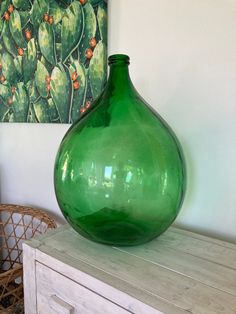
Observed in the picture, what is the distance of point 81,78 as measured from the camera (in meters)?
1.01

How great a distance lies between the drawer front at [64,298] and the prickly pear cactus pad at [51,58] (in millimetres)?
605

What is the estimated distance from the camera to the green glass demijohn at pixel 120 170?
0.59 metres

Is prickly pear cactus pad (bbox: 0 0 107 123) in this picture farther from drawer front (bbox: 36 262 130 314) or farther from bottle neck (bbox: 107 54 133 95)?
drawer front (bbox: 36 262 130 314)

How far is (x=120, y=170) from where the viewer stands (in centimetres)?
58

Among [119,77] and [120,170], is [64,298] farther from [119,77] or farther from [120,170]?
[119,77]

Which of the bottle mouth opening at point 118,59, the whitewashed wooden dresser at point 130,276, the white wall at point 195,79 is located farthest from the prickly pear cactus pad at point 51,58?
the whitewashed wooden dresser at point 130,276

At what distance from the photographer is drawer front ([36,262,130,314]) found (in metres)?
0.52

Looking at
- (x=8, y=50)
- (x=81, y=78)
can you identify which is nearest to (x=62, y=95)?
Answer: (x=81, y=78)

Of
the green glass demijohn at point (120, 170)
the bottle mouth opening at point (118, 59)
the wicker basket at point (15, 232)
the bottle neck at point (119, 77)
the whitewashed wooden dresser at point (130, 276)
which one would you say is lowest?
the wicker basket at point (15, 232)

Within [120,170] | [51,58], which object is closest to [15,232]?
[51,58]

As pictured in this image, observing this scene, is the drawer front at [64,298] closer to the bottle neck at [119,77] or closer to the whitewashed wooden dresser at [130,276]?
Answer: the whitewashed wooden dresser at [130,276]

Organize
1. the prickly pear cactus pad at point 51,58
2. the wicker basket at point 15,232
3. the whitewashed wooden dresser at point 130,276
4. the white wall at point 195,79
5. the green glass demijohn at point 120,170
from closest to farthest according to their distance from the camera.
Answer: the whitewashed wooden dresser at point 130,276
the green glass demijohn at point 120,170
the white wall at point 195,79
the prickly pear cactus pad at point 51,58
the wicker basket at point 15,232

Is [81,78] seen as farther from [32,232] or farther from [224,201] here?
[32,232]

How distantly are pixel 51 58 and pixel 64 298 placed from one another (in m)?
0.88
